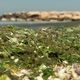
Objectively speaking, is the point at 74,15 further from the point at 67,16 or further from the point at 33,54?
the point at 33,54

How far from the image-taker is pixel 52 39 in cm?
2527

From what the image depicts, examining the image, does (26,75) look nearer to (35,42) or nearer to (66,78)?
(66,78)

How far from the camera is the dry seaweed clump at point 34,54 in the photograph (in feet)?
53.4

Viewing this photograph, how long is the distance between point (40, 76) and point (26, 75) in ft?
1.56

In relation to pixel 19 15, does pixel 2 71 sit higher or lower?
higher

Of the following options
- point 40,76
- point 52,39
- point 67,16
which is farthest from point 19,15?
point 40,76

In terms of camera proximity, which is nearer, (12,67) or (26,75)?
(26,75)

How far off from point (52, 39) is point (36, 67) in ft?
24.4

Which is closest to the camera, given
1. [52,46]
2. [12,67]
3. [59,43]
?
[12,67]

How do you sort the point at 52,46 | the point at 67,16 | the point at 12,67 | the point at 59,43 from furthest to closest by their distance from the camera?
the point at 67,16 < the point at 59,43 < the point at 52,46 < the point at 12,67

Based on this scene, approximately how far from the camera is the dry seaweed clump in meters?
16.3

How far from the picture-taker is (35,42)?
2308 centimetres

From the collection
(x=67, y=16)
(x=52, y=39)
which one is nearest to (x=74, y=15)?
(x=67, y=16)

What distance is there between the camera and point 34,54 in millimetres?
20109
